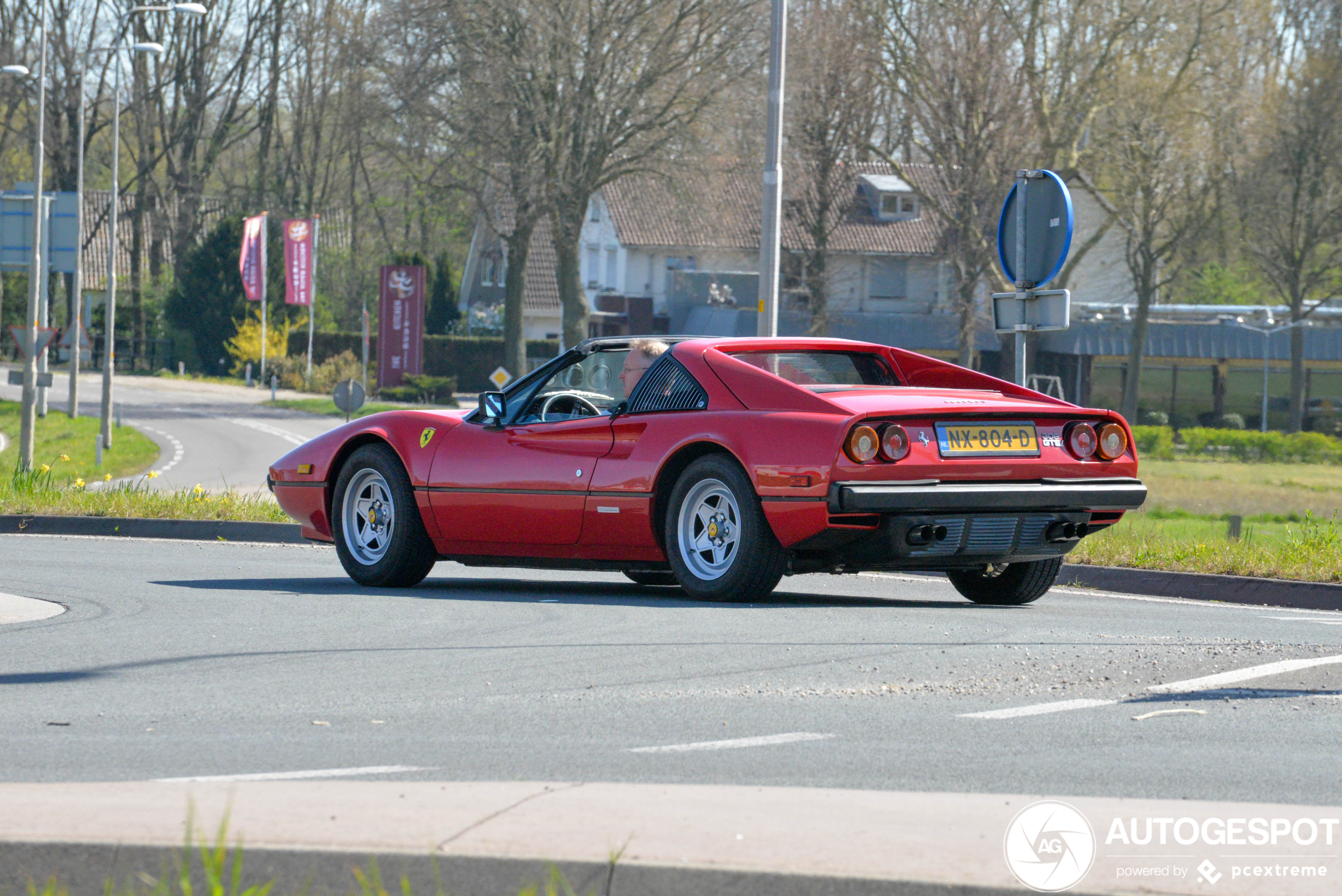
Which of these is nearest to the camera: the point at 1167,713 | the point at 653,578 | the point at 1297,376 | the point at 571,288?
the point at 1167,713

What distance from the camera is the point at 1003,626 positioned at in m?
7.84

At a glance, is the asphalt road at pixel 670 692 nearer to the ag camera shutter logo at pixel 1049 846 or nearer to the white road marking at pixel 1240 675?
the white road marking at pixel 1240 675

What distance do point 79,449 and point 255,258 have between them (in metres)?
28.7

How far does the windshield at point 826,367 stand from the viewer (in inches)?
344

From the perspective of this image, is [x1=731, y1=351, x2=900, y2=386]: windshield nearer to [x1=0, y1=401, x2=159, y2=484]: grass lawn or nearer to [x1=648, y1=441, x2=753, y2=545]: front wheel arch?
[x1=648, y1=441, x2=753, y2=545]: front wheel arch

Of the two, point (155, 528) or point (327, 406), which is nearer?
point (155, 528)

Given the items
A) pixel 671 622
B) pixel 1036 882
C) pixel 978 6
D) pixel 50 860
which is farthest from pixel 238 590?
pixel 978 6

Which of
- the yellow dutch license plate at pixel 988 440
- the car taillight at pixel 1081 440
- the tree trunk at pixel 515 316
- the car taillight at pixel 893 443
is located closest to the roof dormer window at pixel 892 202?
Result: the tree trunk at pixel 515 316

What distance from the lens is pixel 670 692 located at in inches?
238

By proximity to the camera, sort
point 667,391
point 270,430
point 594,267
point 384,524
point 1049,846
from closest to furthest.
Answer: point 1049,846
point 667,391
point 384,524
point 270,430
point 594,267

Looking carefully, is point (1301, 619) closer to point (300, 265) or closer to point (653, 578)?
point (653, 578)

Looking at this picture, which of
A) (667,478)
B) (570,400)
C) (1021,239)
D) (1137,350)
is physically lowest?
(667,478)

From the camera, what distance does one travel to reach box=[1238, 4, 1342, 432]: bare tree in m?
44.6

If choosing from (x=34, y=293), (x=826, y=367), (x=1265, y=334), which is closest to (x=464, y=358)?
(x=1265, y=334)
